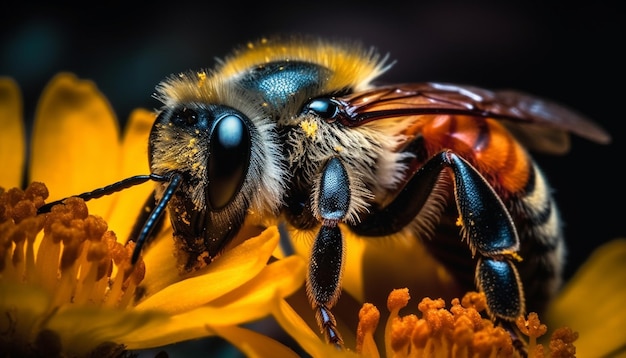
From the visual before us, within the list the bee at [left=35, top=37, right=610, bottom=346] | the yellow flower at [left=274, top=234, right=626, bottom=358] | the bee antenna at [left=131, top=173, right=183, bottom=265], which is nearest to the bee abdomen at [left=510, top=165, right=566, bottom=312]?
the bee at [left=35, top=37, right=610, bottom=346]

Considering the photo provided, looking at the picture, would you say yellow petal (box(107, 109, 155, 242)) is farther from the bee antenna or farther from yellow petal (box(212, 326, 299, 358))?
yellow petal (box(212, 326, 299, 358))

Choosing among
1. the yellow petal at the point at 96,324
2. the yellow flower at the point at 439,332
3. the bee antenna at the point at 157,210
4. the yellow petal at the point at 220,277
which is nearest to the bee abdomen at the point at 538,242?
the yellow flower at the point at 439,332

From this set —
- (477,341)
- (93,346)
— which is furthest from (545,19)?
(93,346)

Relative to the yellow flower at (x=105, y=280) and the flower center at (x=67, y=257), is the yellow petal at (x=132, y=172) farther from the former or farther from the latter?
the flower center at (x=67, y=257)

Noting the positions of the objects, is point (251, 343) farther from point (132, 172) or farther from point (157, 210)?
point (132, 172)

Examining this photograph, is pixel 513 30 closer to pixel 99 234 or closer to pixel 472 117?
pixel 472 117

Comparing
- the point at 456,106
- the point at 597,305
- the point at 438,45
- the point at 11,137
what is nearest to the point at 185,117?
the point at 456,106
